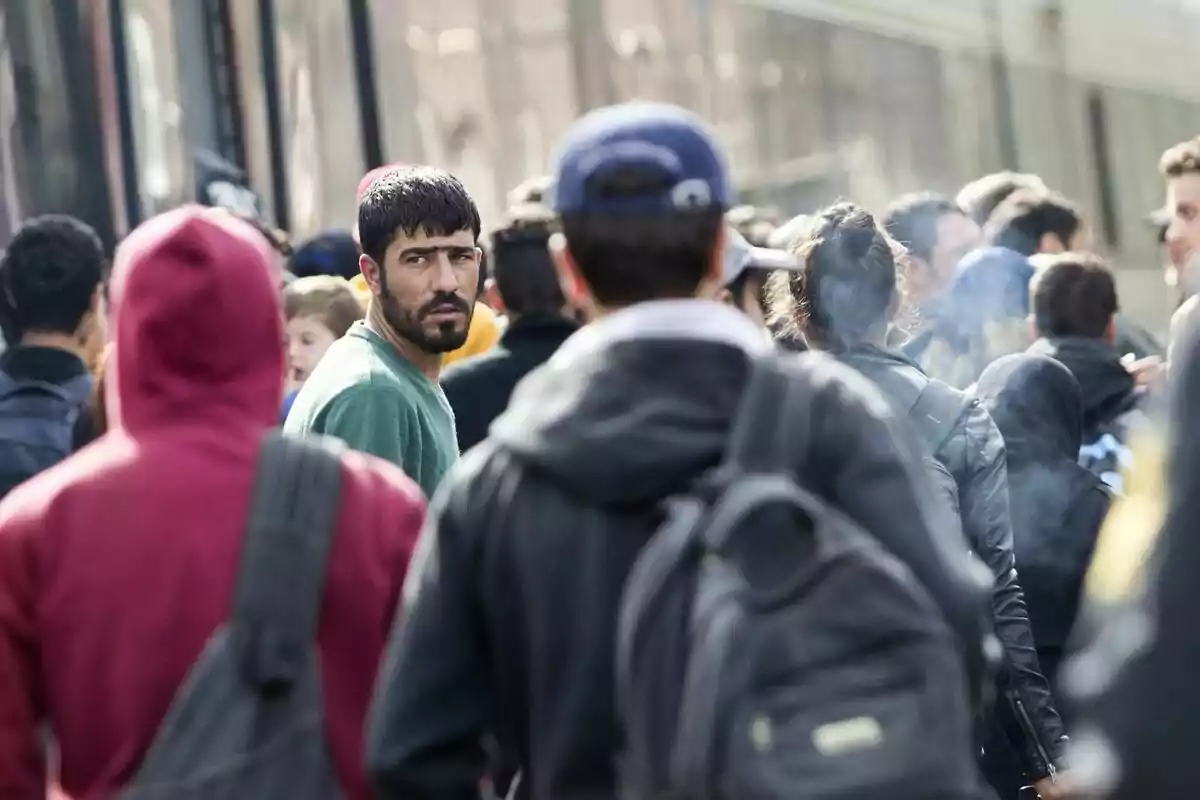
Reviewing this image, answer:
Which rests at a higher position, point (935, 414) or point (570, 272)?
point (570, 272)

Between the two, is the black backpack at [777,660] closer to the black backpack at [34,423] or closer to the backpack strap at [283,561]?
the backpack strap at [283,561]

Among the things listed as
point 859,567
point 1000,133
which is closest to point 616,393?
point 859,567

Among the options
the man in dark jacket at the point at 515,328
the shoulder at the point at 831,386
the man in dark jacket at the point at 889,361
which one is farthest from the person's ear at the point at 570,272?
the man in dark jacket at the point at 515,328

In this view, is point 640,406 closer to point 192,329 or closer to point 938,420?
point 192,329

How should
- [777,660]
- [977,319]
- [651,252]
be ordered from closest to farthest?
[777,660], [651,252], [977,319]

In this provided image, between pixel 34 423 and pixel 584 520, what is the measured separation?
2.50 metres

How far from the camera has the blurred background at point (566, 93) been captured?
945cm

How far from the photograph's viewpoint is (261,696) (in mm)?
2990

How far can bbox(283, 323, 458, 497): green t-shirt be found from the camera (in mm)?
4270

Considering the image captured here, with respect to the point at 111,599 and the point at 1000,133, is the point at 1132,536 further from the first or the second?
the point at 1000,133

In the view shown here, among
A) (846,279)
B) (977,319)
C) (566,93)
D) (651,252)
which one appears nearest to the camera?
(651,252)

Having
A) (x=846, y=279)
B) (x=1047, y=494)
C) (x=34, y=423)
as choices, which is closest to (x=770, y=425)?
(x=846, y=279)

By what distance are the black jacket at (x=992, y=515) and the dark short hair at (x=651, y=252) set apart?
170 centimetres

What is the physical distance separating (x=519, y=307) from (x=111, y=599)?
2992mm
